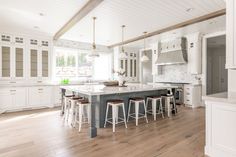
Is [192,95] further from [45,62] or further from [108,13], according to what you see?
[45,62]

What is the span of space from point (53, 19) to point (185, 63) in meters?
5.06

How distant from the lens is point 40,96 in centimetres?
579

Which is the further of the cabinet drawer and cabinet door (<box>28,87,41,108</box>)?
the cabinet drawer

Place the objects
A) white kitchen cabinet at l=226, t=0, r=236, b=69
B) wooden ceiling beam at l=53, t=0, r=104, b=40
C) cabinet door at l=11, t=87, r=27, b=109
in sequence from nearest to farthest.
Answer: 1. white kitchen cabinet at l=226, t=0, r=236, b=69
2. wooden ceiling beam at l=53, t=0, r=104, b=40
3. cabinet door at l=11, t=87, r=27, b=109

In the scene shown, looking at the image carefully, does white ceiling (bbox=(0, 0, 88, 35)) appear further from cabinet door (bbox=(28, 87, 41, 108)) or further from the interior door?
the interior door

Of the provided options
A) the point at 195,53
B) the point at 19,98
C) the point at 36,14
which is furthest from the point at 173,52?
the point at 19,98

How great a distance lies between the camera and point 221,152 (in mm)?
2223

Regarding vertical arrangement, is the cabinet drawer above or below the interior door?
below

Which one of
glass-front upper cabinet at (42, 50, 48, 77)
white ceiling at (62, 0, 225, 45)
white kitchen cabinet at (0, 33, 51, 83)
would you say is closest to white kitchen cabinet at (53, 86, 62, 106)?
white kitchen cabinet at (0, 33, 51, 83)

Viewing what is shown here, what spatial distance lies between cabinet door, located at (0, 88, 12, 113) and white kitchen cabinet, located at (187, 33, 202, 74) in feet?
21.5

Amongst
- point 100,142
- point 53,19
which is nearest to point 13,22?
point 53,19

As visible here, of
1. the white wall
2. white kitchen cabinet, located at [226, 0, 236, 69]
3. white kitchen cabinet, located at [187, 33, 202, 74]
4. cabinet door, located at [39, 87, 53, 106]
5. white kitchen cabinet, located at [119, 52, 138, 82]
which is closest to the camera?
white kitchen cabinet, located at [226, 0, 236, 69]

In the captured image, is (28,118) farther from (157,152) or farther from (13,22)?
(157,152)

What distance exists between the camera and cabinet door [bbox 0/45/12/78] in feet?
17.6
